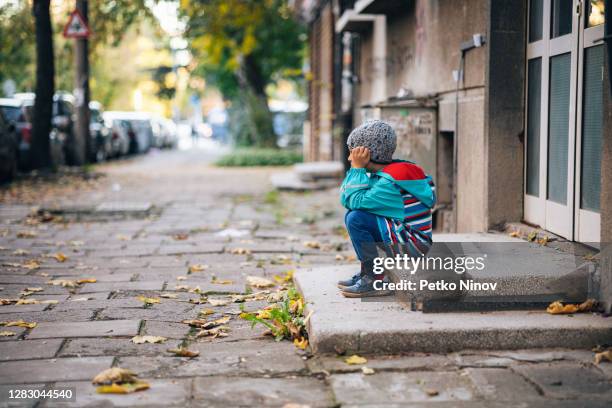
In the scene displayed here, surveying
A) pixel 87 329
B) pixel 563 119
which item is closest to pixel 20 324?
pixel 87 329

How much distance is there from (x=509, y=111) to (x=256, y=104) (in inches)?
870

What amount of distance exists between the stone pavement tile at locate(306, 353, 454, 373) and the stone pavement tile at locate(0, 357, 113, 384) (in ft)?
3.53

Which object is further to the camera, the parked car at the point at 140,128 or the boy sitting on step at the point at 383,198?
the parked car at the point at 140,128

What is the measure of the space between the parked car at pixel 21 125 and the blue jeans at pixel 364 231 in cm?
1476

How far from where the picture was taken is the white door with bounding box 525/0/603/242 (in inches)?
219

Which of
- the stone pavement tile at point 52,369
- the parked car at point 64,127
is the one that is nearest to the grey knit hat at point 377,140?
the stone pavement tile at point 52,369

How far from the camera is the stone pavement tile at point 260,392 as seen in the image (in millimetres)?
3762

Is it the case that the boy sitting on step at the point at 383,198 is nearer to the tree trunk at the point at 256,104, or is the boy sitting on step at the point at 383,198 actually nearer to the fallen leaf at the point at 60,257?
the fallen leaf at the point at 60,257

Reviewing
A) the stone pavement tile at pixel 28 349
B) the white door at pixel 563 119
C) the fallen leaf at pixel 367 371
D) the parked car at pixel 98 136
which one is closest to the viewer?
the fallen leaf at pixel 367 371

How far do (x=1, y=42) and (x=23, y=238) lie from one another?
1398 cm

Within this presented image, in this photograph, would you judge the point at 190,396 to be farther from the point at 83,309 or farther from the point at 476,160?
the point at 476,160

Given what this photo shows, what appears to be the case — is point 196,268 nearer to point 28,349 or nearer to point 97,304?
point 97,304

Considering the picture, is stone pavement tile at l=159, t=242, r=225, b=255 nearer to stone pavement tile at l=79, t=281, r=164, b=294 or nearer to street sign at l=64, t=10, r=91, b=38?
stone pavement tile at l=79, t=281, r=164, b=294

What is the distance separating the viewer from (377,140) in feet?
16.3
